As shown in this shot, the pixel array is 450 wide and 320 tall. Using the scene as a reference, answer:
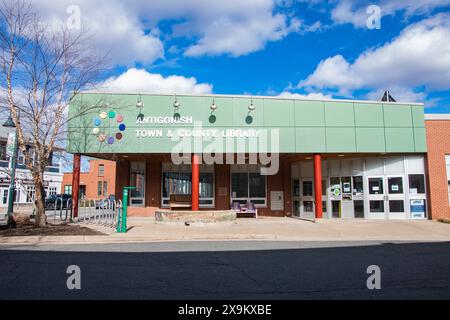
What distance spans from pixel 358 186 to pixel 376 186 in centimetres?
93

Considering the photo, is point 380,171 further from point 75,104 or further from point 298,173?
point 75,104

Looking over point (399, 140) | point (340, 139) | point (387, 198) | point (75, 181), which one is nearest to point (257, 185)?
point (340, 139)

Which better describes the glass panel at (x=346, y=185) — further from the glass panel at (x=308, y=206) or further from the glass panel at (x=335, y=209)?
the glass panel at (x=308, y=206)

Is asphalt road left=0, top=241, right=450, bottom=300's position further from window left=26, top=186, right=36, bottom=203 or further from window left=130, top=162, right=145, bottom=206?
window left=130, top=162, right=145, bottom=206

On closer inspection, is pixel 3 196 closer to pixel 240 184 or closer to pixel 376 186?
pixel 240 184

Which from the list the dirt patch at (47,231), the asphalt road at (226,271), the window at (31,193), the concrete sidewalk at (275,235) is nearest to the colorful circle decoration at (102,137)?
the window at (31,193)

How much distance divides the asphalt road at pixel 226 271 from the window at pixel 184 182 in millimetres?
12242

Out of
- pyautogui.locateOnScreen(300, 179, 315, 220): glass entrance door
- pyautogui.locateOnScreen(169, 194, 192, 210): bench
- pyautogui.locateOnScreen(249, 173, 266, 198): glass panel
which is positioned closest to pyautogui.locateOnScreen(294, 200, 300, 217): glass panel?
pyautogui.locateOnScreen(300, 179, 315, 220): glass entrance door

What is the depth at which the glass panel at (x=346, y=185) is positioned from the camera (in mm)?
20891

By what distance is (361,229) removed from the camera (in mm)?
15422

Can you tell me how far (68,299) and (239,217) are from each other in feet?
57.1

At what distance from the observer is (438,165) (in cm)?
1908

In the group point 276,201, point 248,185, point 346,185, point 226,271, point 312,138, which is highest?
point 312,138

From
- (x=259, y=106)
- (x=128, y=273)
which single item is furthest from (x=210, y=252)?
(x=259, y=106)
